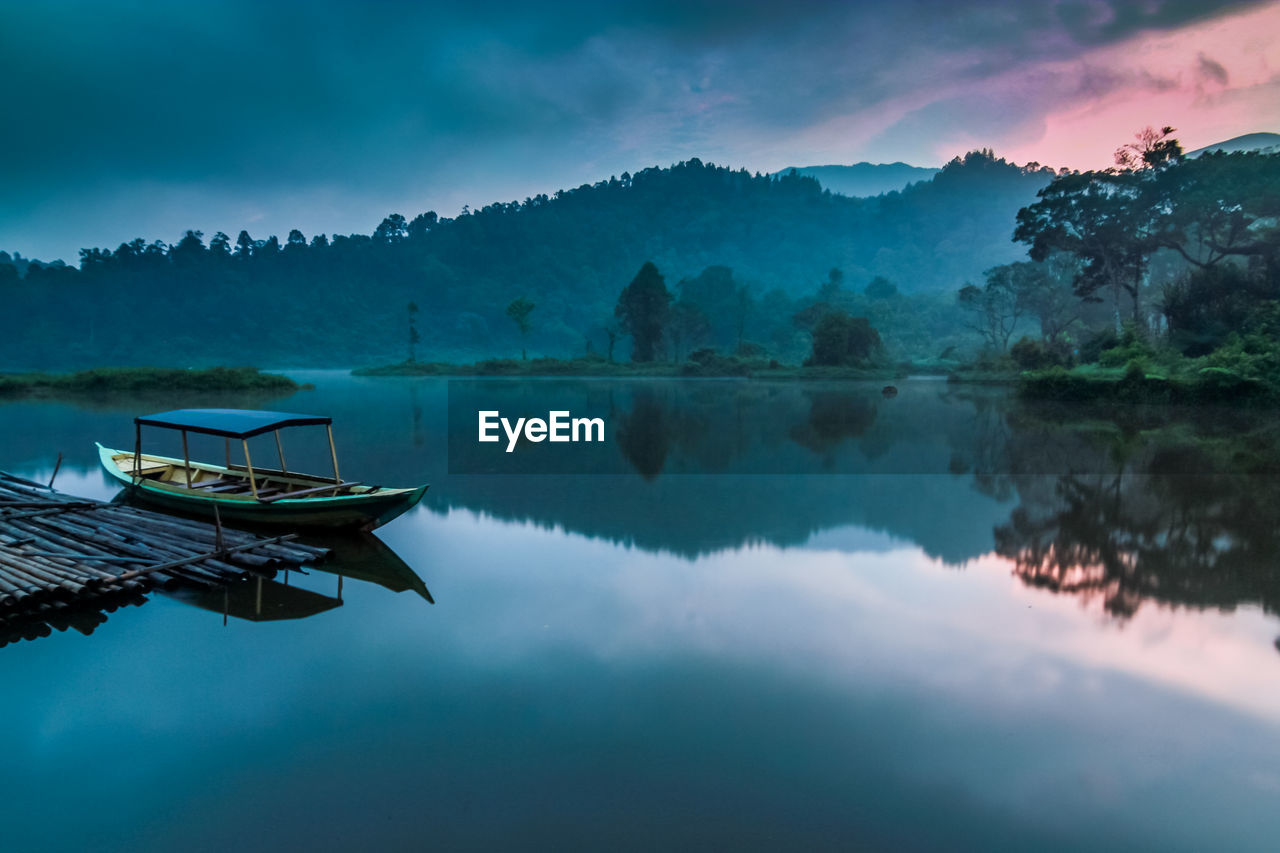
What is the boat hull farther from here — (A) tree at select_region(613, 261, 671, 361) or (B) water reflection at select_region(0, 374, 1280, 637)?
(A) tree at select_region(613, 261, 671, 361)

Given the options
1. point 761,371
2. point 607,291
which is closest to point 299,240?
point 607,291

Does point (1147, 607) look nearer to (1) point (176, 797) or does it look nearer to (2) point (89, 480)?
(1) point (176, 797)

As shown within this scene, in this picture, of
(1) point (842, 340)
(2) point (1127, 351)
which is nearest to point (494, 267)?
(1) point (842, 340)

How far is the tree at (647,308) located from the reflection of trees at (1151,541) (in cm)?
5895

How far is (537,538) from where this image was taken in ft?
32.1

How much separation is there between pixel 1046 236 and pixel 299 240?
12738cm

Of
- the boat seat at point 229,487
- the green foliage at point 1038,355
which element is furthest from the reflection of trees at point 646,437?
the green foliage at point 1038,355

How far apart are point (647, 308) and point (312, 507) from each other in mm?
63111

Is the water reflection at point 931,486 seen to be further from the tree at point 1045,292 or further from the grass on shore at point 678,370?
the tree at point 1045,292

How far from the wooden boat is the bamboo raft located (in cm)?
40

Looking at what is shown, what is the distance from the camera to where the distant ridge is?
110ft

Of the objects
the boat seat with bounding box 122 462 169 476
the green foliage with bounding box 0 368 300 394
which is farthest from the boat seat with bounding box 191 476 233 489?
the green foliage with bounding box 0 368 300 394

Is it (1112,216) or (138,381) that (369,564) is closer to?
(138,381)

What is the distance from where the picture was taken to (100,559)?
306 inches
